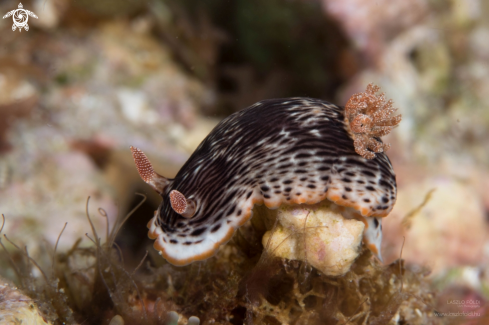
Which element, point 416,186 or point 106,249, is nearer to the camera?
point 106,249

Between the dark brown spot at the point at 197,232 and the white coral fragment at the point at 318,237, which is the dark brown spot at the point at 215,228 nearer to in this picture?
the dark brown spot at the point at 197,232

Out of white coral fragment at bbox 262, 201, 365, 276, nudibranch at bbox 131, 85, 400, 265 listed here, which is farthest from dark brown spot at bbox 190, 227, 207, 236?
white coral fragment at bbox 262, 201, 365, 276

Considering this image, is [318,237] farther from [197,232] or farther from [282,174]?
[197,232]

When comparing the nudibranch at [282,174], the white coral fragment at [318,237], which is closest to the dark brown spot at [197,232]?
the nudibranch at [282,174]

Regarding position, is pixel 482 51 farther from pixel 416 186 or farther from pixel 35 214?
pixel 35 214

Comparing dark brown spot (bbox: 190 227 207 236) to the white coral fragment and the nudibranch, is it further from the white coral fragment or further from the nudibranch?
the white coral fragment

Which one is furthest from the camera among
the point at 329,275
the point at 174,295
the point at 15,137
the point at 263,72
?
the point at 263,72

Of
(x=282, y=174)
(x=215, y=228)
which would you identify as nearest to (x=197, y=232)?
(x=215, y=228)

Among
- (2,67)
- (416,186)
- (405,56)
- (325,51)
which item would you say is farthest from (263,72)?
(2,67)
